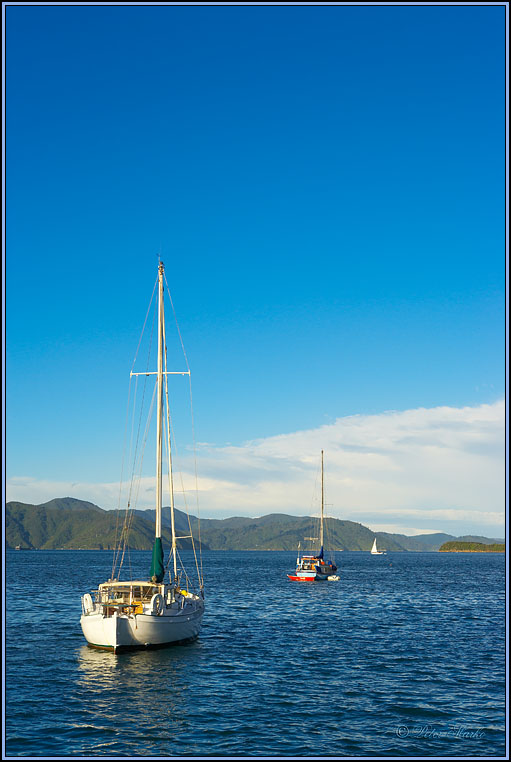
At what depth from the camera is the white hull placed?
4147cm

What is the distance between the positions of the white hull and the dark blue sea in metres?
0.82

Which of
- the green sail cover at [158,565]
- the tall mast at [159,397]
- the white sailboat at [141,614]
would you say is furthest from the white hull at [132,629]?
the tall mast at [159,397]

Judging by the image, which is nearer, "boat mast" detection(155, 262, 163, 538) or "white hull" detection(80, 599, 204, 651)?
"white hull" detection(80, 599, 204, 651)

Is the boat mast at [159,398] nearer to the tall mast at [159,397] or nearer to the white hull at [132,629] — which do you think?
the tall mast at [159,397]

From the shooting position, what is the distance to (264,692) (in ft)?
113

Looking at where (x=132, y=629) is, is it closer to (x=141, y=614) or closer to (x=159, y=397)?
(x=141, y=614)

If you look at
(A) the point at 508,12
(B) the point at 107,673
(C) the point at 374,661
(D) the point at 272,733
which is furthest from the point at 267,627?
(A) the point at 508,12

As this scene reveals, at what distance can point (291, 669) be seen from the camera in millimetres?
40562

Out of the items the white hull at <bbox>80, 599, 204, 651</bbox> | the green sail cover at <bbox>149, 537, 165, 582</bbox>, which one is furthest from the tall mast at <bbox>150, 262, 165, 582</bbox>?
the white hull at <bbox>80, 599, 204, 651</bbox>

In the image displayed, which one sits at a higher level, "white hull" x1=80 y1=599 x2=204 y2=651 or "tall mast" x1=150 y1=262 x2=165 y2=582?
"tall mast" x1=150 y1=262 x2=165 y2=582

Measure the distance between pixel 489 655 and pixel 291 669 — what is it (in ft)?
52.4

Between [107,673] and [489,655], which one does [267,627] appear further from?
[107,673]

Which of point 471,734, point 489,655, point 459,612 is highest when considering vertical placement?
point 471,734

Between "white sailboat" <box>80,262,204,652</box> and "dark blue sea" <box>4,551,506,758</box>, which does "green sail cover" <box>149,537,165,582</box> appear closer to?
"white sailboat" <box>80,262,204,652</box>
